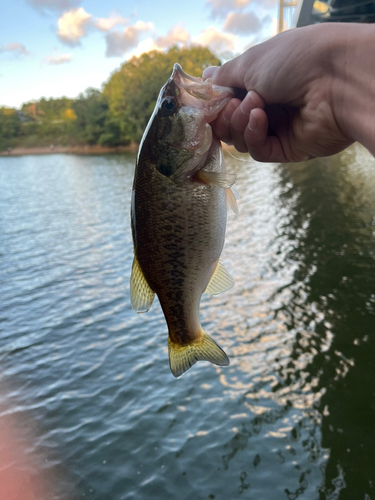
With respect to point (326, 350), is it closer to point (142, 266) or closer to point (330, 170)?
point (142, 266)

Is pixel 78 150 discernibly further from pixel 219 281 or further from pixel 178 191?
pixel 178 191

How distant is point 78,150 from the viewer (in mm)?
88000

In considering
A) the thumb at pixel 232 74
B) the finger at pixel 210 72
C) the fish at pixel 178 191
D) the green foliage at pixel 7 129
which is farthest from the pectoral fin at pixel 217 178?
the green foliage at pixel 7 129

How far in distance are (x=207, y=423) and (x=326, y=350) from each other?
3.18 metres

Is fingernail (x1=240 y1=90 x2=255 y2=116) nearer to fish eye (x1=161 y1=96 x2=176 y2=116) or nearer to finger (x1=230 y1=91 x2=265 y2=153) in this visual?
finger (x1=230 y1=91 x2=265 y2=153)

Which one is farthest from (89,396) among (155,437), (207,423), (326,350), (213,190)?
(213,190)

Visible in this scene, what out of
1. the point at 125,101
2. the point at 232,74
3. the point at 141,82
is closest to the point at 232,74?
the point at 232,74

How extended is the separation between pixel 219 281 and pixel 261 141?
0.95 m

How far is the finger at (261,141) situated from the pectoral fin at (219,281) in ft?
2.70

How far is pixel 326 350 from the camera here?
28.0 ft

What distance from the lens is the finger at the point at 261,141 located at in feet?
7.97

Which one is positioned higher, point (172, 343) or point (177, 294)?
point (177, 294)

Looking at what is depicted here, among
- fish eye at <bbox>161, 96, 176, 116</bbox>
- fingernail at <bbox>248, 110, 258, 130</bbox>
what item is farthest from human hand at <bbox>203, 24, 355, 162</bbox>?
fish eye at <bbox>161, 96, 176, 116</bbox>

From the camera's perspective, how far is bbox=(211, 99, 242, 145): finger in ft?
8.20
